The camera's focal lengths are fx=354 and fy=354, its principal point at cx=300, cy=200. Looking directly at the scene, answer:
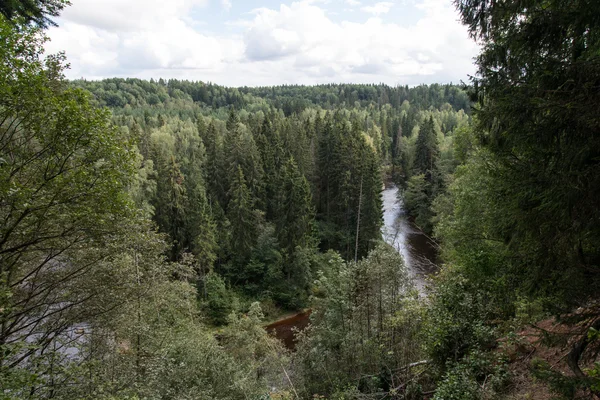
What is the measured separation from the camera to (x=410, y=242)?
36906mm

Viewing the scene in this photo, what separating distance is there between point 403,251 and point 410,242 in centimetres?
344

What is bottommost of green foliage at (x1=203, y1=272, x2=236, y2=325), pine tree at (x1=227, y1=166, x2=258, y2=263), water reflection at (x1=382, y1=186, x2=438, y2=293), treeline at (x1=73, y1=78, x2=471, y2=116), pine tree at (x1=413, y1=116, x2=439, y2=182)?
green foliage at (x1=203, y1=272, x2=236, y2=325)

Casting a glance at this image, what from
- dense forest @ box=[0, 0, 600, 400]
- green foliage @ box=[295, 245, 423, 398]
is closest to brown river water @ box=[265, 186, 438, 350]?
green foliage @ box=[295, 245, 423, 398]

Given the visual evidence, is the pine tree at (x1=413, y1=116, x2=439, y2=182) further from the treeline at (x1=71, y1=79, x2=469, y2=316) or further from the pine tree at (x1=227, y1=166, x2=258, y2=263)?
the pine tree at (x1=227, y1=166, x2=258, y2=263)

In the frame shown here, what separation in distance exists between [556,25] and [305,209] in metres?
26.7

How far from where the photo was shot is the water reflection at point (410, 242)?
2859 cm

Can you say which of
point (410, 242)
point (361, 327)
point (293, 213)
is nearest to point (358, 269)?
point (361, 327)

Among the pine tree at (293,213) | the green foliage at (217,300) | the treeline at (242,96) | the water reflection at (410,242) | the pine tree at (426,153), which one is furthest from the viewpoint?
the treeline at (242,96)

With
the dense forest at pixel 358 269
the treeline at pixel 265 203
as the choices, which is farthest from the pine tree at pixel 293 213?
the dense forest at pixel 358 269

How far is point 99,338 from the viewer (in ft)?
30.4

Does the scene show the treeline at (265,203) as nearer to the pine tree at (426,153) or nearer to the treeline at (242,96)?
the pine tree at (426,153)

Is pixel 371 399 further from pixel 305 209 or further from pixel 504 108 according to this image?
pixel 305 209

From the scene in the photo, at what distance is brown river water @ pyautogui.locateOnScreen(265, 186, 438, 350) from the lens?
81.7 ft

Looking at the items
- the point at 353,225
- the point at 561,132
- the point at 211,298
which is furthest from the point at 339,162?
the point at 561,132
